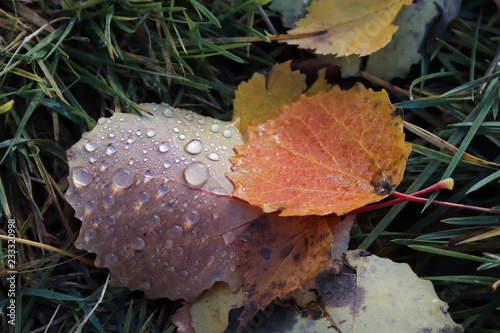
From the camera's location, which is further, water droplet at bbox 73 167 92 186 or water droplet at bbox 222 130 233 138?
water droplet at bbox 222 130 233 138

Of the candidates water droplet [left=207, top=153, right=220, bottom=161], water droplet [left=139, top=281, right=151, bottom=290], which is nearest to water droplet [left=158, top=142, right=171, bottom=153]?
water droplet [left=207, top=153, right=220, bottom=161]

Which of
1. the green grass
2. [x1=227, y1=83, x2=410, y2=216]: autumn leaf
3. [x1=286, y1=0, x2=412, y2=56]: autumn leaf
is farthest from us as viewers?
[x1=286, y1=0, x2=412, y2=56]: autumn leaf

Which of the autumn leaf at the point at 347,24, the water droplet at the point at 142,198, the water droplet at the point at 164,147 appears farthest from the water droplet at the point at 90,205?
the autumn leaf at the point at 347,24

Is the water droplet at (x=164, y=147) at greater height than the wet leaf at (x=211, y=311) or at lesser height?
greater

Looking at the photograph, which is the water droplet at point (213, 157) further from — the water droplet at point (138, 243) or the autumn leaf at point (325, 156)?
the water droplet at point (138, 243)

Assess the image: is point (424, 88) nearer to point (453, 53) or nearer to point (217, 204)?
point (453, 53)

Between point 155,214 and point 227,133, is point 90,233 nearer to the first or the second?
point 155,214

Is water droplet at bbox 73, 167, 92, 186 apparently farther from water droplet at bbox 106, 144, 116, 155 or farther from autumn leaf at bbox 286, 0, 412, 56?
autumn leaf at bbox 286, 0, 412, 56
